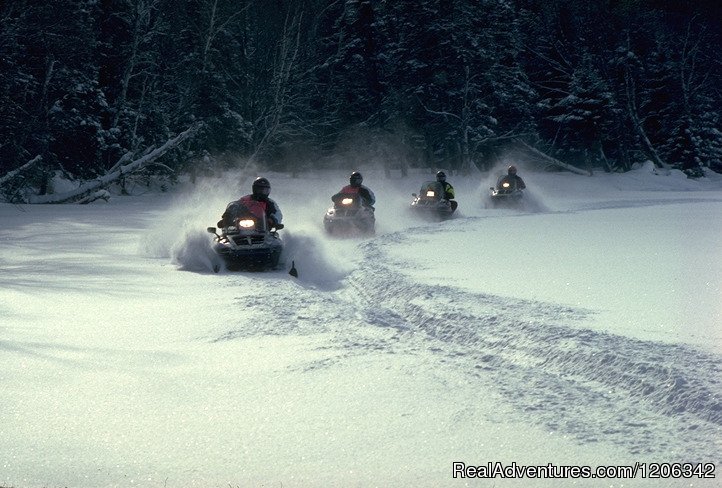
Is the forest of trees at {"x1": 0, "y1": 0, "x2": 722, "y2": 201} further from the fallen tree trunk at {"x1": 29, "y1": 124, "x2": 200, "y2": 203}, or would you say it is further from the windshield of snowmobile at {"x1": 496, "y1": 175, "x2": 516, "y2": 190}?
the windshield of snowmobile at {"x1": 496, "y1": 175, "x2": 516, "y2": 190}

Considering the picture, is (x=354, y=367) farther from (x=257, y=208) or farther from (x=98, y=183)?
(x=98, y=183)

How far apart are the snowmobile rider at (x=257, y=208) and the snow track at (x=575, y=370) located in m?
4.97

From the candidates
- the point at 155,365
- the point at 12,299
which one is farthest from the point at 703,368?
the point at 12,299

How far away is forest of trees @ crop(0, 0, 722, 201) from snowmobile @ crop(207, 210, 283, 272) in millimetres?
19586

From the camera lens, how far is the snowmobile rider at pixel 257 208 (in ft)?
48.4

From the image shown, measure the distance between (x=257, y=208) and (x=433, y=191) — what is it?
11364 mm

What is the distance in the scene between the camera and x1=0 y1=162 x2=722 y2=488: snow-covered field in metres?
5.07

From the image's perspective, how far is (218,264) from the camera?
14.2 meters

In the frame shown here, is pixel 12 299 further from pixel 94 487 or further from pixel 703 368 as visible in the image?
pixel 703 368

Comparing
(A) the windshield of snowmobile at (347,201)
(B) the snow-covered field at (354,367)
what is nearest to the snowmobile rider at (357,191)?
(A) the windshield of snowmobile at (347,201)

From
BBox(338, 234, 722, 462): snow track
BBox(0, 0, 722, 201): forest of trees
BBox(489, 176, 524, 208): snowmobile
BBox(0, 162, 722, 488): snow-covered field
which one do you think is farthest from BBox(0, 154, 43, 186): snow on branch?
BBox(338, 234, 722, 462): snow track

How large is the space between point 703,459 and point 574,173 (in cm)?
5365

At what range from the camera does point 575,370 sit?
708cm

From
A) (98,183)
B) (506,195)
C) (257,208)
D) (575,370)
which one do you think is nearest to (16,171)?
(98,183)
